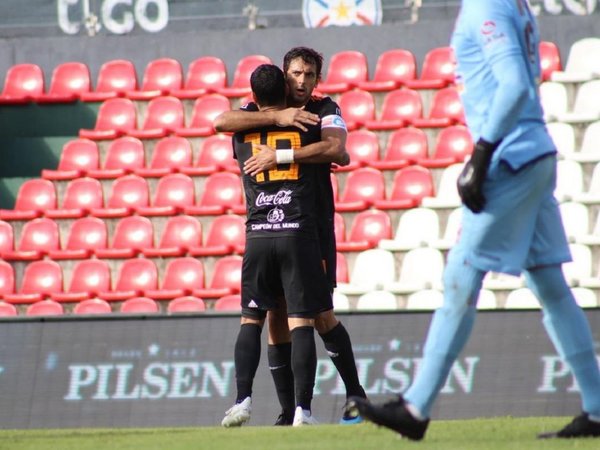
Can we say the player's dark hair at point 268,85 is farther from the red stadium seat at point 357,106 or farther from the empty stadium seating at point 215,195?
the red stadium seat at point 357,106

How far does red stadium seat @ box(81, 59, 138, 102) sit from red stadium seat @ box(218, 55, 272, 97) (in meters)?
Result: 1.20

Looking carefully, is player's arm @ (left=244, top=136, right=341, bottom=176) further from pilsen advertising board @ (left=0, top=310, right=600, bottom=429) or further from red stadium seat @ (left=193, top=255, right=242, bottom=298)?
red stadium seat @ (left=193, top=255, right=242, bottom=298)

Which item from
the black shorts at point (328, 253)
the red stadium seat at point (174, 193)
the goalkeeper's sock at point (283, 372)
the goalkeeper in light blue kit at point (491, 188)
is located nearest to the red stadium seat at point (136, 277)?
the red stadium seat at point (174, 193)

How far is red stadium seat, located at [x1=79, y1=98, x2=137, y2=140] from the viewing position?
1535 cm

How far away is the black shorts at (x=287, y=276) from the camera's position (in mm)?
6758

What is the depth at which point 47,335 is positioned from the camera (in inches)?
371

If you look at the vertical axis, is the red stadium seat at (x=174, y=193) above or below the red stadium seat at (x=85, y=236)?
above

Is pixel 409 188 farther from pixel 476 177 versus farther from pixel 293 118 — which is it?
pixel 476 177

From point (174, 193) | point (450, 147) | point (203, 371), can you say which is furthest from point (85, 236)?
point (203, 371)

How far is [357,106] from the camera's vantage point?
14789 mm

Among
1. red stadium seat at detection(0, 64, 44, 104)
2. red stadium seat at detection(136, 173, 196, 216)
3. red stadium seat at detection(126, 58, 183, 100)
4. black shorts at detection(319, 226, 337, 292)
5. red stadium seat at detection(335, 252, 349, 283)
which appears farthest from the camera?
red stadium seat at detection(0, 64, 44, 104)

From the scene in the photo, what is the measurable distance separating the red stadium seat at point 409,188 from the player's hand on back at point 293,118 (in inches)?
253

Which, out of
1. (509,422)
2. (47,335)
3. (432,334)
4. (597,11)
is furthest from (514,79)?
(597,11)

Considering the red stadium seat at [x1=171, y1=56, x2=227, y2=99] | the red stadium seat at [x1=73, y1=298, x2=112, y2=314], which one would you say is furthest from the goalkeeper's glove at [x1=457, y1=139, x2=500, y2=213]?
the red stadium seat at [x1=171, y1=56, x2=227, y2=99]
